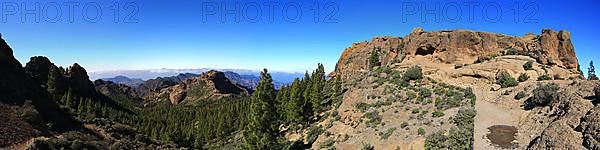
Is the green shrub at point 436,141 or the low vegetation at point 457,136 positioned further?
the green shrub at point 436,141

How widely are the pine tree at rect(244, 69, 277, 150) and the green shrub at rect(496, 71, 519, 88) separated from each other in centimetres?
2529

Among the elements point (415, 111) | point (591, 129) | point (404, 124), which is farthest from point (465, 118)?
point (591, 129)

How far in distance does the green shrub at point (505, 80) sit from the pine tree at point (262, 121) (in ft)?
83.0

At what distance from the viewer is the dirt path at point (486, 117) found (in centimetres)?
2285

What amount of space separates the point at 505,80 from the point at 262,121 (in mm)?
26572

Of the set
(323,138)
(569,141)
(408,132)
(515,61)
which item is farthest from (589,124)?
(515,61)

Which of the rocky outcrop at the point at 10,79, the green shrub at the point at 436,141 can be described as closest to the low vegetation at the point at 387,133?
the green shrub at the point at 436,141

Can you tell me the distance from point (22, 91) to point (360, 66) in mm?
71658

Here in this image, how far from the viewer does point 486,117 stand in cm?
2947

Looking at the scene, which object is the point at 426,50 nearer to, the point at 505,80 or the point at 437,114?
the point at 505,80

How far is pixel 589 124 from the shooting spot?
1572cm

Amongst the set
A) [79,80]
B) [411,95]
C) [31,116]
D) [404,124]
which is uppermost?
[411,95]

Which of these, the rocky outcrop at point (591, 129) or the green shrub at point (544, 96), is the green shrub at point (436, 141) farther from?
the rocky outcrop at point (591, 129)

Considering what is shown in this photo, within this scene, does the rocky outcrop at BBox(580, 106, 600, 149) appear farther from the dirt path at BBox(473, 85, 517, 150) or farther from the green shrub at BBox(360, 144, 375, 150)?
the green shrub at BBox(360, 144, 375, 150)
